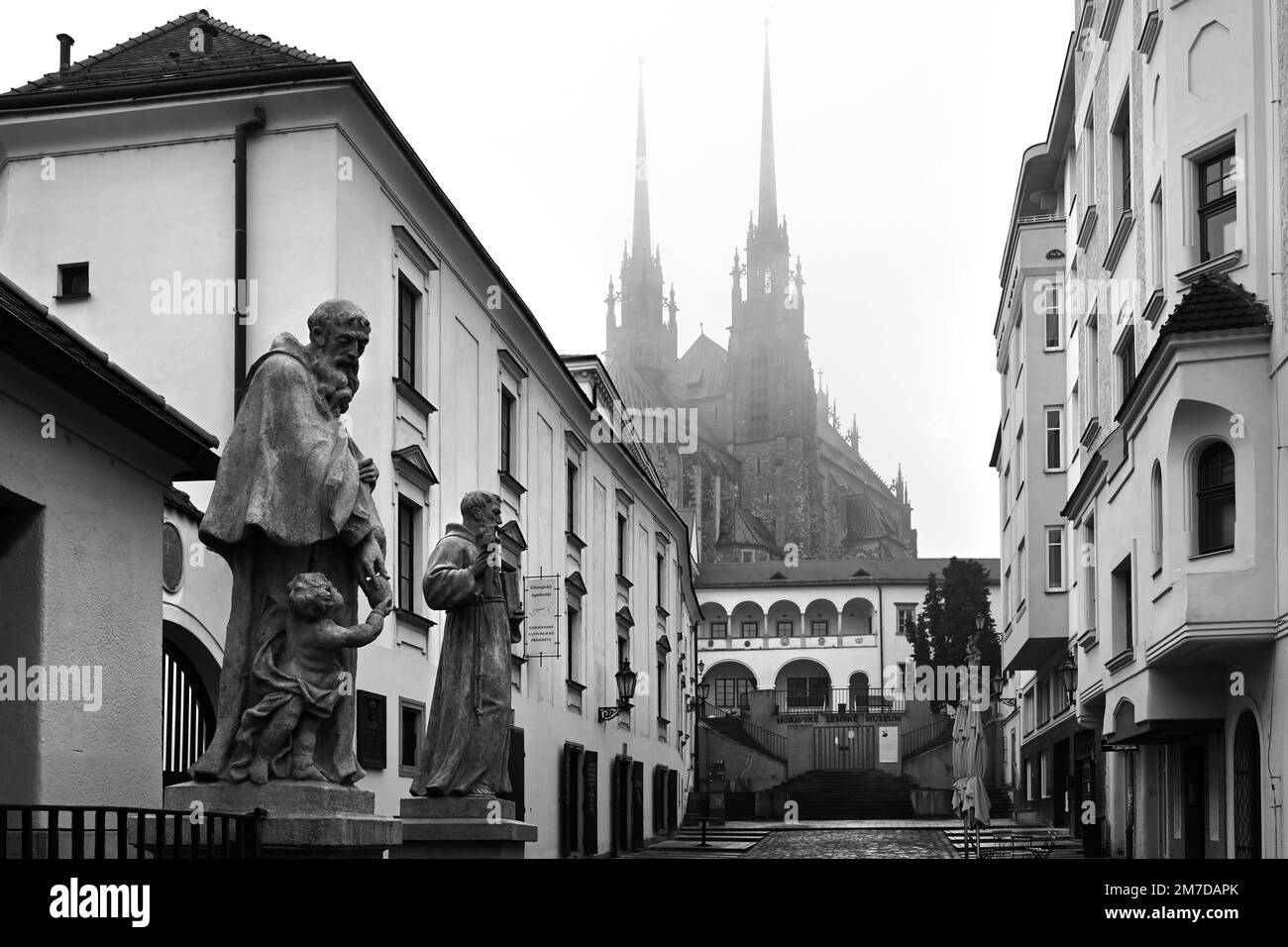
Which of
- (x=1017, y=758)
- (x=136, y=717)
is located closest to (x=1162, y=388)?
(x=136, y=717)

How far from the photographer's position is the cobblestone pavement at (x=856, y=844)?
98.9 ft

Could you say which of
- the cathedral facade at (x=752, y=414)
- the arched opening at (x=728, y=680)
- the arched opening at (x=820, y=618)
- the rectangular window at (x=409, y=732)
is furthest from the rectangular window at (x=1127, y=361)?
the cathedral facade at (x=752, y=414)

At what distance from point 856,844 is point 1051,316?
12.6 metres

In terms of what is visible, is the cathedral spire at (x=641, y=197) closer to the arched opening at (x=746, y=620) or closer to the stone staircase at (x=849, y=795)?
the arched opening at (x=746, y=620)

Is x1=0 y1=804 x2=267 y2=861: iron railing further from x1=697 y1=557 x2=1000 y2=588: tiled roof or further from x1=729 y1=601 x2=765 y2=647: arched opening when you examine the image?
x1=729 y1=601 x2=765 y2=647: arched opening

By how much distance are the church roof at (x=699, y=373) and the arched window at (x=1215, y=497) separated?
123612 millimetres

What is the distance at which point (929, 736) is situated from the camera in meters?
64.8

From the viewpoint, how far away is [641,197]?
14600 centimetres

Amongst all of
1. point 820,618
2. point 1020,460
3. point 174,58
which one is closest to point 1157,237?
point 174,58

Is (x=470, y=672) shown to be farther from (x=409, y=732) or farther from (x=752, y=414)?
(x=752, y=414)

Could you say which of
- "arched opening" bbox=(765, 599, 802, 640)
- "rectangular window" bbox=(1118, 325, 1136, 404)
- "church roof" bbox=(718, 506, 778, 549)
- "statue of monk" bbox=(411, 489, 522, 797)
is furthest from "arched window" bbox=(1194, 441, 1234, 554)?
"church roof" bbox=(718, 506, 778, 549)

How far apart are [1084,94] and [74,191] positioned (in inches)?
669

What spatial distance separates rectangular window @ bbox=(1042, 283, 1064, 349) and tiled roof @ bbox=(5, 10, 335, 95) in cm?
1913
